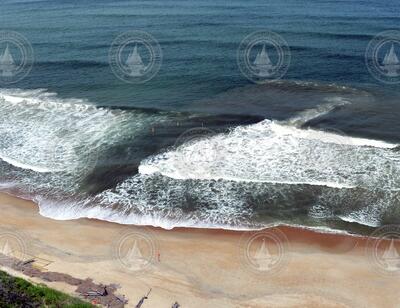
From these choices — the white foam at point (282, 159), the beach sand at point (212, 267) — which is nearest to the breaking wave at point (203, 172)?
the white foam at point (282, 159)

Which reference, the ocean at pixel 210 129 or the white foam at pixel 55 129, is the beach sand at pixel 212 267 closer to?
the ocean at pixel 210 129

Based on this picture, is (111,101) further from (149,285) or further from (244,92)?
A: (149,285)

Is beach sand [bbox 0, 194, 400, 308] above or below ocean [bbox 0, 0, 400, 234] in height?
below

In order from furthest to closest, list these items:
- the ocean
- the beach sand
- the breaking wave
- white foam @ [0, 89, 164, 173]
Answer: white foam @ [0, 89, 164, 173] < the ocean < the breaking wave < the beach sand

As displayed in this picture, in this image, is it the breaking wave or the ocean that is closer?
the breaking wave

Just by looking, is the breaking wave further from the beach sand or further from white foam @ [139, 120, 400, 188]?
Result: the beach sand

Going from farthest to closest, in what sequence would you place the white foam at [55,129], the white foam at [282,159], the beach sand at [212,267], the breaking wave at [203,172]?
the white foam at [55,129] < the white foam at [282,159] < the breaking wave at [203,172] < the beach sand at [212,267]

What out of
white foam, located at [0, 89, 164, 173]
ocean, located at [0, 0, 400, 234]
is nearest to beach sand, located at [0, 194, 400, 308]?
ocean, located at [0, 0, 400, 234]
